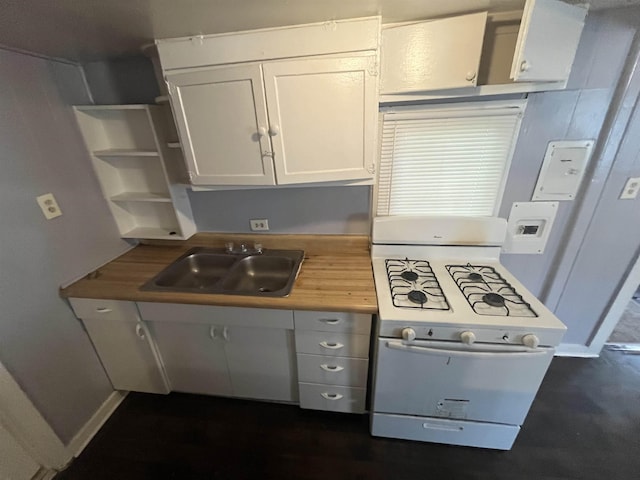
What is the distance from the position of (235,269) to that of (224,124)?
0.81m

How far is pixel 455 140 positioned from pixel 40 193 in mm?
2128

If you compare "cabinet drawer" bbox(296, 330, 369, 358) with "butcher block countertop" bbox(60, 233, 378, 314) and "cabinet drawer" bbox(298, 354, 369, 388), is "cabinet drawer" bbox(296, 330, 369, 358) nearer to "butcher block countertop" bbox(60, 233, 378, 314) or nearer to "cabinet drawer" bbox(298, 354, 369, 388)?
"cabinet drawer" bbox(298, 354, 369, 388)

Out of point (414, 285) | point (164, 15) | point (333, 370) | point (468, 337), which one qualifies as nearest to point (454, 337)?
point (468, 337)

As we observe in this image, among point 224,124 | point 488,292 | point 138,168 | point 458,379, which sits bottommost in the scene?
point 458,379

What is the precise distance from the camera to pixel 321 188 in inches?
63.0

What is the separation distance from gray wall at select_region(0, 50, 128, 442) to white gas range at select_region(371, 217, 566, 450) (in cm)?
164

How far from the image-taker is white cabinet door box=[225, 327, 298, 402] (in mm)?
1366

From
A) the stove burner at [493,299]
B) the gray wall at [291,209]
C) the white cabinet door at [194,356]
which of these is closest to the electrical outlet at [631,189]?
the stove burner at [493,299]

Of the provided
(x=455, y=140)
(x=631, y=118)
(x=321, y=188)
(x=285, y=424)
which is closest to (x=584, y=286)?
(x=631, y=118)

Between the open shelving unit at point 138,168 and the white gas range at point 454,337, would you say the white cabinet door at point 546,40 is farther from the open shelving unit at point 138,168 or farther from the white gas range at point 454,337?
the open shelving unit at point 138,168

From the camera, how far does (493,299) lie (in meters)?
1.18

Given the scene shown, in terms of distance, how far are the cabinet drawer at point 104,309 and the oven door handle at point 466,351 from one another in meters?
1.35

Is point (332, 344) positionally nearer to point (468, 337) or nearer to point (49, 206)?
point (468, 337)

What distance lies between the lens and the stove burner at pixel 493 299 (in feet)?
3.78
